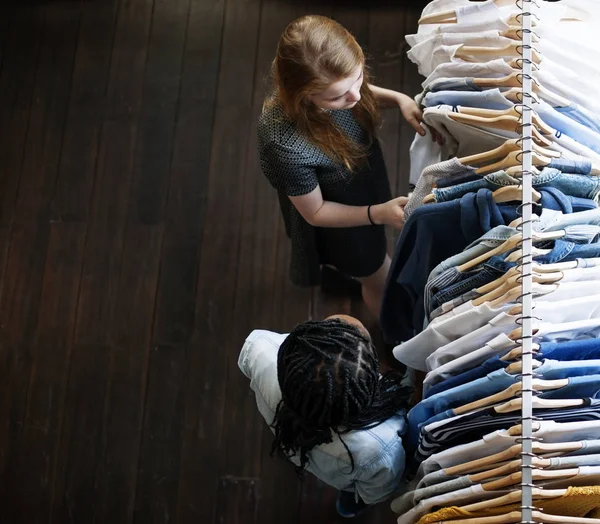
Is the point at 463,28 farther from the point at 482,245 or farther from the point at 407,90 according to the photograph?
the point at 407,90

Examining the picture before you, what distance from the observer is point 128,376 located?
2418mm

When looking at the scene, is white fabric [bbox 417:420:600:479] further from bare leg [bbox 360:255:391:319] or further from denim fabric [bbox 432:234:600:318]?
bare leg [bbox 360:255:391:319]

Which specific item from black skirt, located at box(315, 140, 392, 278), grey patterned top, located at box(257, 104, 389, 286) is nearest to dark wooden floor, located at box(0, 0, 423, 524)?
black skirt, located at box(315, 140, 392, 278)

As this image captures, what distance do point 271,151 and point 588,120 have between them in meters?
0.64

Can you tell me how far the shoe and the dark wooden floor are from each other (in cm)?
16

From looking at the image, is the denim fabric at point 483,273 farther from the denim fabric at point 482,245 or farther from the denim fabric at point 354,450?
the denim fabric at point 354,450

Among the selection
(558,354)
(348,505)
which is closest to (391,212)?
(558,354)

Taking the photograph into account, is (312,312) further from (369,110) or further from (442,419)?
(442,419)

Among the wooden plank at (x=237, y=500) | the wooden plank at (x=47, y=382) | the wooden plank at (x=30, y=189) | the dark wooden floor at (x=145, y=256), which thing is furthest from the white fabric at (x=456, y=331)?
the wooden plank at (x=30, y=189)

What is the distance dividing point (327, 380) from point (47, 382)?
1455mm

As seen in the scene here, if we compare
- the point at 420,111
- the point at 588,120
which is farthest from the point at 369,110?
the point at 588,120

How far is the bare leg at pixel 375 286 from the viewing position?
2158 mm

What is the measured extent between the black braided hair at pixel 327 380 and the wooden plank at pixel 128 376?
1.09m

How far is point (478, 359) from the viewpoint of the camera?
127 cm
